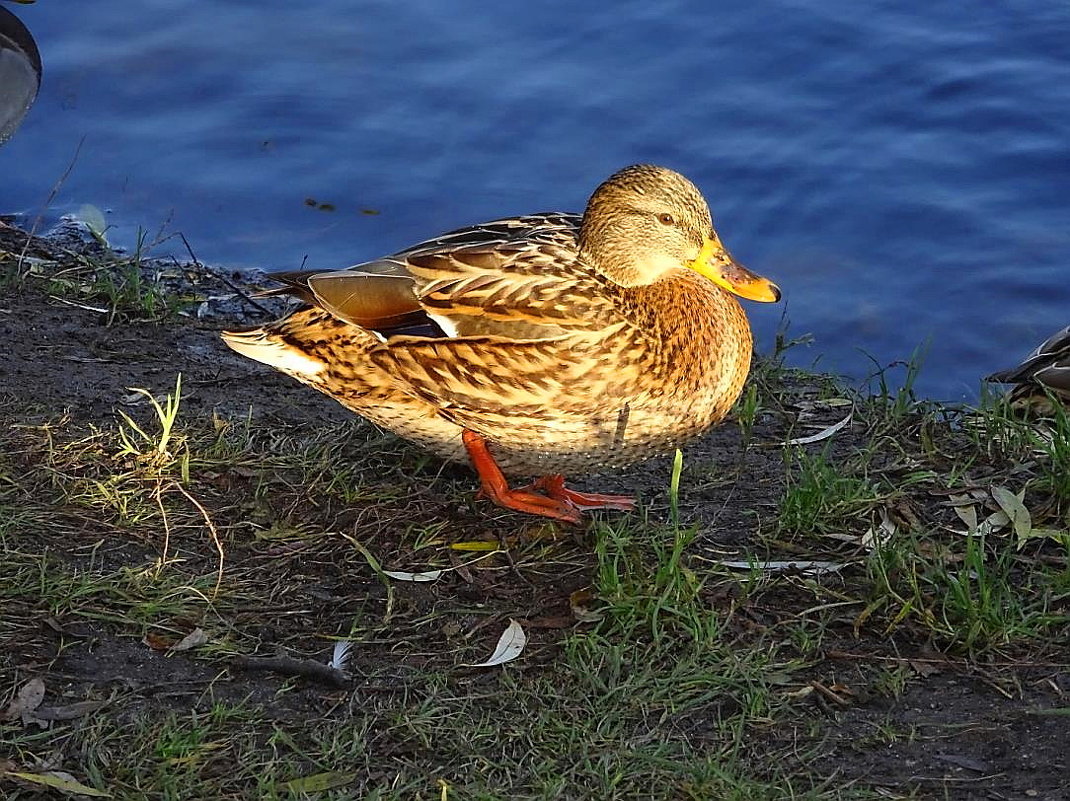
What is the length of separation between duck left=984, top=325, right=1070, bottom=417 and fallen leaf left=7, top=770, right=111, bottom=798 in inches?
131

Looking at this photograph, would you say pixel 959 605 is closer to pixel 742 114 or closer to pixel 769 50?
pixel 742 114

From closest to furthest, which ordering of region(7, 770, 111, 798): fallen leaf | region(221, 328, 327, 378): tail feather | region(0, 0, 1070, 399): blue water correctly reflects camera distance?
1. region(7, 770, 111, 798): fallen leaf
2. region(221, 328, 327, 378): tail feather
3. region(0, 0, 1070, 399): blue water

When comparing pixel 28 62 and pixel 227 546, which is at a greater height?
pixel 28 62

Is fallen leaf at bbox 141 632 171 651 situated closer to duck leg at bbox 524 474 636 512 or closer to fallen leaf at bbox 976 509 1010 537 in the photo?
duck leg at bbox 524 474 636 512

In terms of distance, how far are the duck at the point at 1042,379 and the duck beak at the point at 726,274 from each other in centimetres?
129

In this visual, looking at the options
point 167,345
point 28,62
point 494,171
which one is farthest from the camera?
point 494,171

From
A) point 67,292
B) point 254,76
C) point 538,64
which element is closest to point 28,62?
point 67,292

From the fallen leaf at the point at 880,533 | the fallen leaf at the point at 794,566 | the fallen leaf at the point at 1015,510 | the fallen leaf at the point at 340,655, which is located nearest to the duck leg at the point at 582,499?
the fallen leaf at the point at 794,566

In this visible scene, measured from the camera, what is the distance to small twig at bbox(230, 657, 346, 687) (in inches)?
140

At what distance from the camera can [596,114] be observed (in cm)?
823

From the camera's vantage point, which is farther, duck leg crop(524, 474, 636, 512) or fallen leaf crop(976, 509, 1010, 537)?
duck leg crop(524, 474, 636, 512)

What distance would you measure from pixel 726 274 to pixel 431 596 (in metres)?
1.24

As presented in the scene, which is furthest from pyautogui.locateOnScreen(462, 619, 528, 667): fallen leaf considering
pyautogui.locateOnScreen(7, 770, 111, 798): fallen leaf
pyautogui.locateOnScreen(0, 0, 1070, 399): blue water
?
pyautogui.locateOnScreen(0, 0, 1070, 399): blue water

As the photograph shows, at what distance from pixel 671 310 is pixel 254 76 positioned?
522 cm
